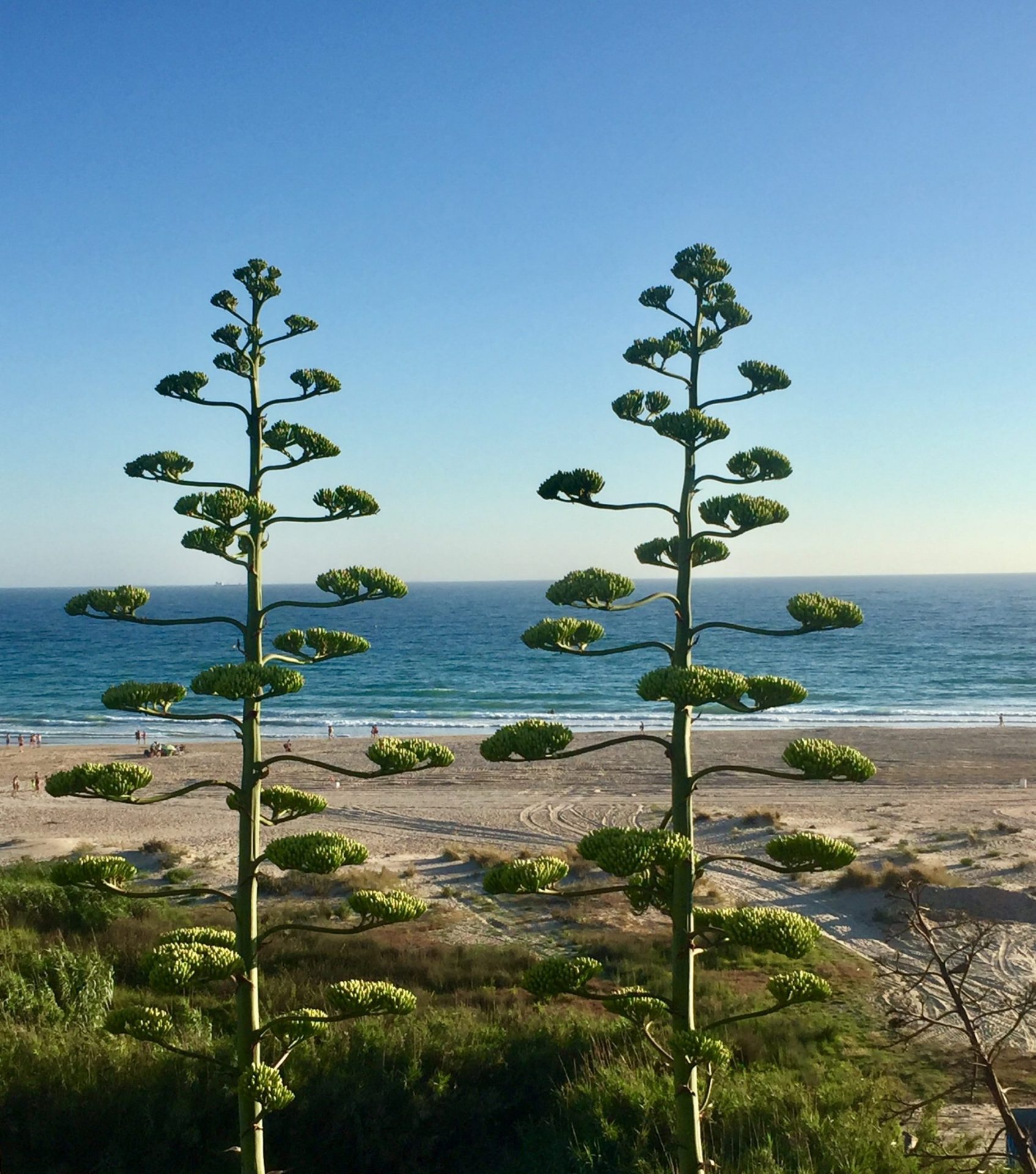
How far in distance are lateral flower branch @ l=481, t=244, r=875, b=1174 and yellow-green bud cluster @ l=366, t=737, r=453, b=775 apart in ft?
1.03

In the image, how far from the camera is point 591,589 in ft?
18.6

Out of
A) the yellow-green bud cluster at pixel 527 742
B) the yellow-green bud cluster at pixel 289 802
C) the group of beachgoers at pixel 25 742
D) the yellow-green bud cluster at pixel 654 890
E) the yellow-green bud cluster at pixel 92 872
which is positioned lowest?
the group of beachgoers at pixel 25 742

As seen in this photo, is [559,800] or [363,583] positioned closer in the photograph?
[363,583]

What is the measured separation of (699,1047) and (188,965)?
2807 millimetres

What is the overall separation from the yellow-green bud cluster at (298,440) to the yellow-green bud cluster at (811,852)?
3677 mm

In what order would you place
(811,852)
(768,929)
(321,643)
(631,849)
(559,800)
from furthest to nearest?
(559,800) → (321,643) → (811,852) → (768,929) → (631,849)

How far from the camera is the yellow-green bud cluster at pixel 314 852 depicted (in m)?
5.30

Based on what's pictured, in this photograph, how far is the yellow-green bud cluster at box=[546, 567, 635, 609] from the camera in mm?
5602

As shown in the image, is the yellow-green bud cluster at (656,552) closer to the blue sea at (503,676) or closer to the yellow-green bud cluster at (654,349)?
the yellow-green bud cluster at (654,349)

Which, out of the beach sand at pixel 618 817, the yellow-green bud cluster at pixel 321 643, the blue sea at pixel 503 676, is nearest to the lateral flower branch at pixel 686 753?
the yellow-green bud cluster at pixel 321 643

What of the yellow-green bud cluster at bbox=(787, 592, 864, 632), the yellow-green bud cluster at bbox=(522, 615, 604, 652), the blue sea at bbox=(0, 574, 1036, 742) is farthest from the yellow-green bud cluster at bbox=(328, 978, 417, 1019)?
the blue sea at bbox=(0, 574, 1036, 742)

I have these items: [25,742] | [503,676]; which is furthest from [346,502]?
[503,676]

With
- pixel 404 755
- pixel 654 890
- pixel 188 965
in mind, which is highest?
pixel 404 755

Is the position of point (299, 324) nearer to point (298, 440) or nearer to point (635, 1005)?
point (298, 440)
